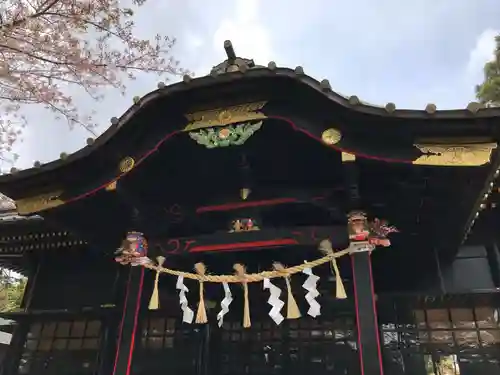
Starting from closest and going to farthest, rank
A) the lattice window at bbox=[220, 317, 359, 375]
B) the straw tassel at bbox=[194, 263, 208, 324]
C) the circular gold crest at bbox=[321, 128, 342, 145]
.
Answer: the circular gold crest at bbox=[321, 128, 342, 145] < the straw tassel at bbox=[194, 263, 208, 324] < the lattice window at bbox=[220, 317, 359, 375]

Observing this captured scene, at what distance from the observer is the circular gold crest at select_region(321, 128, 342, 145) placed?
4.74 m

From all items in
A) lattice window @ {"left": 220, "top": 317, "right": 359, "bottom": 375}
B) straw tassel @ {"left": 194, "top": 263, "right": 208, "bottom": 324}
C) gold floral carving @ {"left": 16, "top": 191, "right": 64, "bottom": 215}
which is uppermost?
gold floral carving @ {"left": 16, "top": 191, "right": 64, "bottom": 215}

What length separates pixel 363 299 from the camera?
15.1 ft

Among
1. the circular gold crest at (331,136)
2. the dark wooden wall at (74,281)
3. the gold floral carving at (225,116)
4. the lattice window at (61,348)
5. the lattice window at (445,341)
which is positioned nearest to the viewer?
the circular gold crest at (331,136)

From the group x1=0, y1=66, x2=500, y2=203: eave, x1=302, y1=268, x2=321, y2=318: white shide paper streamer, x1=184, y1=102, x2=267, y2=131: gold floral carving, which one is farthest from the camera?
x1=184, y1=102, x2=267, y2=131: gold floral carving

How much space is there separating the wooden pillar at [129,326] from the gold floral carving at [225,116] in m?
2.03

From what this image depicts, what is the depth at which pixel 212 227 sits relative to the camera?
19.9 feet

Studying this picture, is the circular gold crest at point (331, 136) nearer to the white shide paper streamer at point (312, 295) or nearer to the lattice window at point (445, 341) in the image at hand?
the white shide paper streamer at point (312, 295)

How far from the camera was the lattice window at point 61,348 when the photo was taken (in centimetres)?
688

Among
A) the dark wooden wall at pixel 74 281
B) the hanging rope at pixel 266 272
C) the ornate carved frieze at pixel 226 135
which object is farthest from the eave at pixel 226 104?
the dark wooden wall at pixel 74 281

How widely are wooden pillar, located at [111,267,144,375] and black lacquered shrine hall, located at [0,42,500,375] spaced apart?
0.02 m

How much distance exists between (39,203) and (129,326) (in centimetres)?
196

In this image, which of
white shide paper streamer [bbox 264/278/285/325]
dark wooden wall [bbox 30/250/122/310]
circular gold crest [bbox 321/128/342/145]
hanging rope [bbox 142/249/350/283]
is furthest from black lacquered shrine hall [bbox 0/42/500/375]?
dark wooden wall [bbox 30/250/122/310]

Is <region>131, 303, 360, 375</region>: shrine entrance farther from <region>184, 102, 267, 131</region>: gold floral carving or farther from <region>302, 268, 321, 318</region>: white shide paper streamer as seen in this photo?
<region>184, 102, 267, 131</region>: gold floral carving
